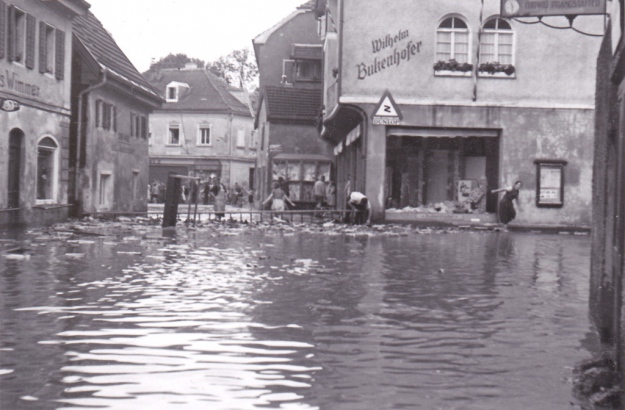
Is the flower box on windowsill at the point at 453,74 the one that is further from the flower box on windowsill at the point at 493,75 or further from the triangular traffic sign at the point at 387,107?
the triangular traffic sign at the point at 387,107

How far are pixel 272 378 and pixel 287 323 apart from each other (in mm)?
2157

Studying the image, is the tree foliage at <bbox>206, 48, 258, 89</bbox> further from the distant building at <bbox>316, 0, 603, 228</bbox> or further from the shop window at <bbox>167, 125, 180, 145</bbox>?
the distant building at <bbox>316, 0, 603, 228</bbox>

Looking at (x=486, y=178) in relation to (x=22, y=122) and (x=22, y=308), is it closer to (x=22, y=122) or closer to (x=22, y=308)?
(x=22, y=122)

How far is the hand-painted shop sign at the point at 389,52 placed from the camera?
2833 centimetres

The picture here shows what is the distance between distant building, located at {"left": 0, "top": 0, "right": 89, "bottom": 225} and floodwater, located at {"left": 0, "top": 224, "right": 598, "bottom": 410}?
10193 millimetres

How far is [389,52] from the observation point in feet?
93.2

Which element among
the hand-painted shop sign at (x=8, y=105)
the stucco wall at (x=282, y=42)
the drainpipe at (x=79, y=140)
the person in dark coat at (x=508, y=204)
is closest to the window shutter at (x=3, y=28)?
the hand-painted shop sign at (x=8, y=105)

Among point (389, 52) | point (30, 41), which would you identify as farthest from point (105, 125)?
point (389, 52)

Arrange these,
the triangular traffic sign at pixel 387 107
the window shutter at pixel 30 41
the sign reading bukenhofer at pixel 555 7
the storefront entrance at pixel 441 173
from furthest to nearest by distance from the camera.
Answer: the storefront entrance at pixel 441 173, the triangular traffic sign at pixel 387 107, the window shutter at pixel 30 41, the sign reading bukenhofer at pixel 555 7

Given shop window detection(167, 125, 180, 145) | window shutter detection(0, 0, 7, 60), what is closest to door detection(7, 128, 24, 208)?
window shutter detection(0, 0, 7, 60)

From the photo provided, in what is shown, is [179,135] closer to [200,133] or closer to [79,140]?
[200,133]

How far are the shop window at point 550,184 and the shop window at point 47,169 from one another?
13460 millimetres

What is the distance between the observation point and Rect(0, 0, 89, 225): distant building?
23.0 meters

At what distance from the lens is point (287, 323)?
24.4 feet
